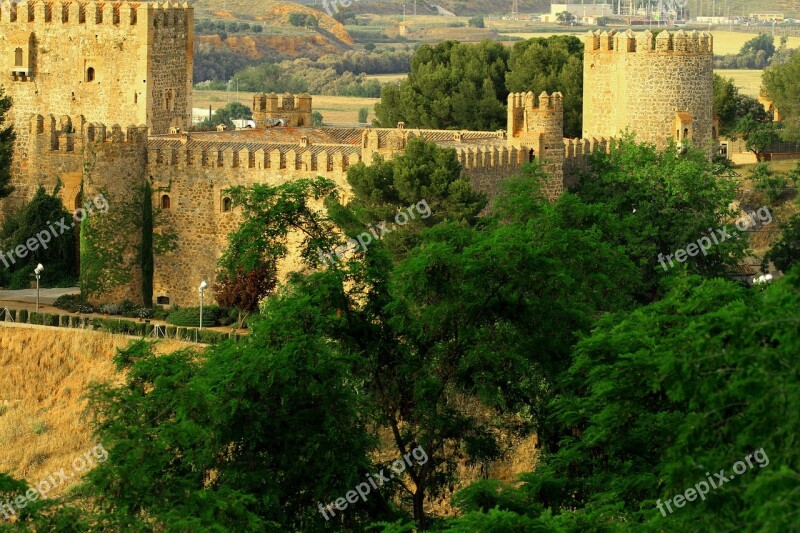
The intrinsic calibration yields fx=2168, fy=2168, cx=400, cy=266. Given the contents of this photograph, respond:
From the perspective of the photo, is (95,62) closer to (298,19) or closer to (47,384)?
(47,384)

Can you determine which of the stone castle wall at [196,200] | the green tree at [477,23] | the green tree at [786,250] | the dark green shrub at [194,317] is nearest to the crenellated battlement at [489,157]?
the stone castle wall at [196,200]

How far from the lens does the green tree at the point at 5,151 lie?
1946 inches

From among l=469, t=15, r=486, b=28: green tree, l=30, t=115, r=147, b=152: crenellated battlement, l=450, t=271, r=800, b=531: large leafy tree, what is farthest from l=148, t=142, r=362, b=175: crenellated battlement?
l=469, t=15, r=486, b=28: green tree

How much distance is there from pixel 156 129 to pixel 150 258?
629 centimetres

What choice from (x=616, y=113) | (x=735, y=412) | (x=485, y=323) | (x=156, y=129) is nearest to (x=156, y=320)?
(x=156, y=129)

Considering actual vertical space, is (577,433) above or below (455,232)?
below

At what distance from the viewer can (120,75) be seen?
2010 inches

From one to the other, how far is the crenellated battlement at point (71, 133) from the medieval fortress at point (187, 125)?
0.12ft

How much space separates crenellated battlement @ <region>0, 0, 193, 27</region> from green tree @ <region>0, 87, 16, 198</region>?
7.14 feet

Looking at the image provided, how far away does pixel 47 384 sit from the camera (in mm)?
41688

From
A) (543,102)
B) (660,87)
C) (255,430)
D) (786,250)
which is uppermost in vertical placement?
(660,87)

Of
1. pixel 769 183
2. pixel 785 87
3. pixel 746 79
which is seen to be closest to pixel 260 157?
pixel 769 183

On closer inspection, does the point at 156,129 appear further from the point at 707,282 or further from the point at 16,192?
the point at 707,282

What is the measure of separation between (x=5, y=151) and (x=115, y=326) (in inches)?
348
